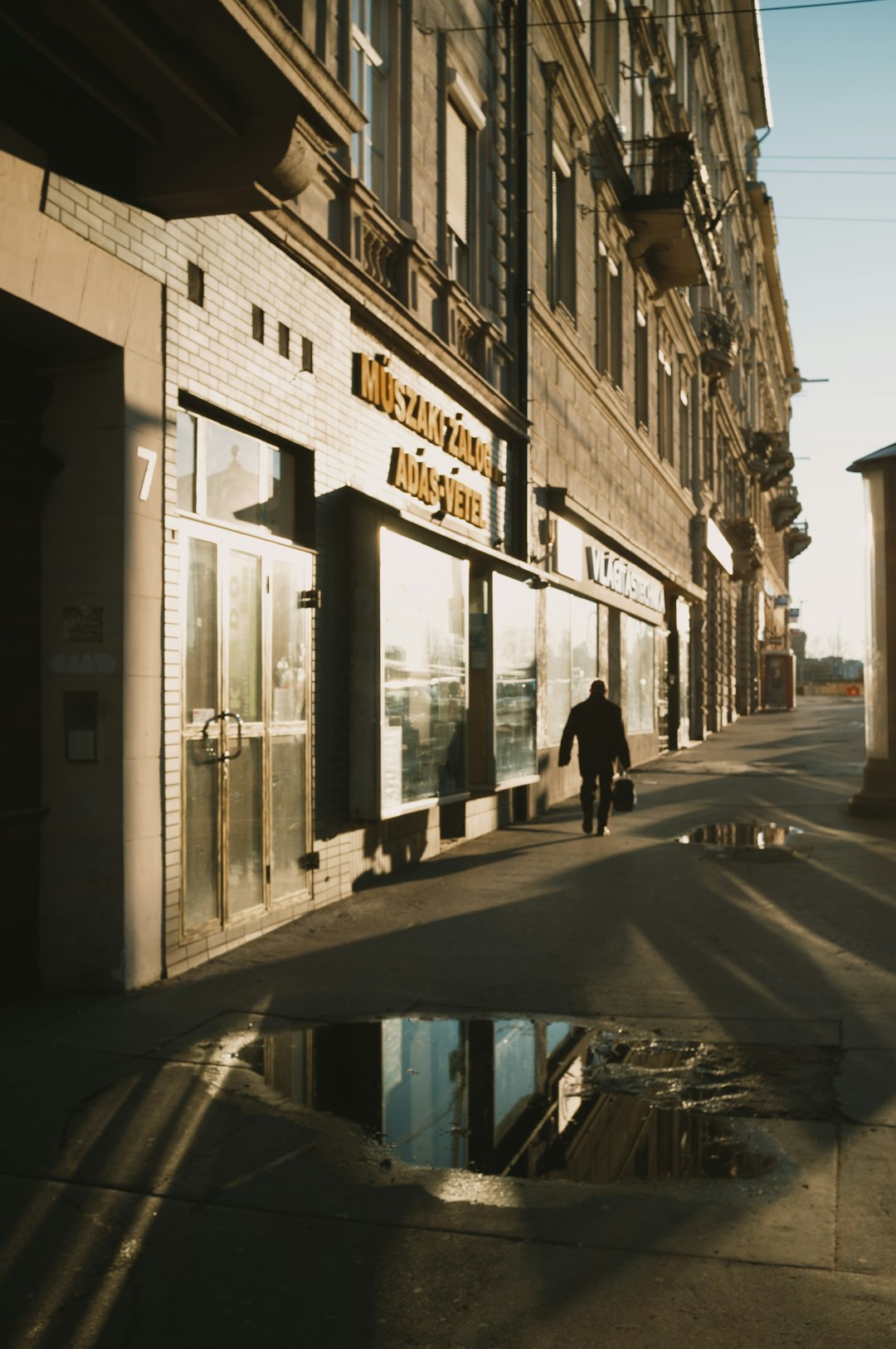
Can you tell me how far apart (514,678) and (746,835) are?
10.0 ft

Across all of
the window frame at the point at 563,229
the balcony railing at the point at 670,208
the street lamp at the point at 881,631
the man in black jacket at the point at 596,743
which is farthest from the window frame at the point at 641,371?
the man in black jacket at the point at 596,743

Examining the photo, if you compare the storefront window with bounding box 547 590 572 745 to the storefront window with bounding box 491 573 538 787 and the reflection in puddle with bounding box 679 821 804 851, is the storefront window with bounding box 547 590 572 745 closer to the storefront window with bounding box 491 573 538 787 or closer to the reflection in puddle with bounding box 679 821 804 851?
the storefront window with bounding box 491 573 538 787

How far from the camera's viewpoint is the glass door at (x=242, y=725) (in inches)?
310

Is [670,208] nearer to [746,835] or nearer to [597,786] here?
[597,786]

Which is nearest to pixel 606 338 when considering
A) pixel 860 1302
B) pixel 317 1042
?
pixel 317 1042

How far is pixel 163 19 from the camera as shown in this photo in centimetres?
629

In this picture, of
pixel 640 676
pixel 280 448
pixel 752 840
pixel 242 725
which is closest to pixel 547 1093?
pixel 242 725

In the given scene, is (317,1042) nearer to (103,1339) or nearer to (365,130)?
(103,1339)

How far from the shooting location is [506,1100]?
5.31 m

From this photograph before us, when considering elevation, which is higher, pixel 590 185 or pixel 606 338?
pixel 590 185

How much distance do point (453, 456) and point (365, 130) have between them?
315cm

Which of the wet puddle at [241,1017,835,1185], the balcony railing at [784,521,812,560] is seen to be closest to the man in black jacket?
the wet puddle at [241,1017,835,1185]

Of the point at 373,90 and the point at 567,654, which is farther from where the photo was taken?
the point at 567,654

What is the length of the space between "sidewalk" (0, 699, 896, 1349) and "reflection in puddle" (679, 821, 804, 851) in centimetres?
395
